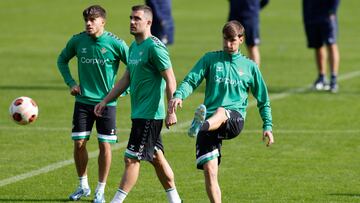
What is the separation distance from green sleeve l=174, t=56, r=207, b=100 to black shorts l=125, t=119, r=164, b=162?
0.64m

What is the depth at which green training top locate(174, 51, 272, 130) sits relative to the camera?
436 inches

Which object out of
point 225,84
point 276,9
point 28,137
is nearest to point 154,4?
point 28,137

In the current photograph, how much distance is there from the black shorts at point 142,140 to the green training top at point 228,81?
640 millimetres

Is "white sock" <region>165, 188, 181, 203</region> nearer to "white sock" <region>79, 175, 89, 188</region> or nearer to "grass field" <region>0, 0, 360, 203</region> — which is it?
"grass field" <region>0, 0, 360, 203</region>

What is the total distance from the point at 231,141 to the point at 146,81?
5.20 m

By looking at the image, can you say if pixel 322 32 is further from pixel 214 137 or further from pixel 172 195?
pixel 214 137

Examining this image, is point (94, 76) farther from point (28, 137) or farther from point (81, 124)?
point (28, 137)

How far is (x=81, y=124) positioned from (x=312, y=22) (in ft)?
34.7

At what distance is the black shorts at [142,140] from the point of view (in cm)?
1132

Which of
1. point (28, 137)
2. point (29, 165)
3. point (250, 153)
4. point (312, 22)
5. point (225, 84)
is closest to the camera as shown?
point (225, 84)

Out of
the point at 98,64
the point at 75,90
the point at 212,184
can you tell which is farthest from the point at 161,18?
the point at 212,184

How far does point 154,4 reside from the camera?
22.5m

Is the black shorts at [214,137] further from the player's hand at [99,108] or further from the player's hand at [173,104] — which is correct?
the player's hand at [99,108]

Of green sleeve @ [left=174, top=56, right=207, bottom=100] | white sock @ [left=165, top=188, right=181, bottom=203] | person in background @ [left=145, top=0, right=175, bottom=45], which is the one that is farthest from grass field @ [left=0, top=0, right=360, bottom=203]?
green sleeve @ [left=174, top=56, right=207, bottom=100]
